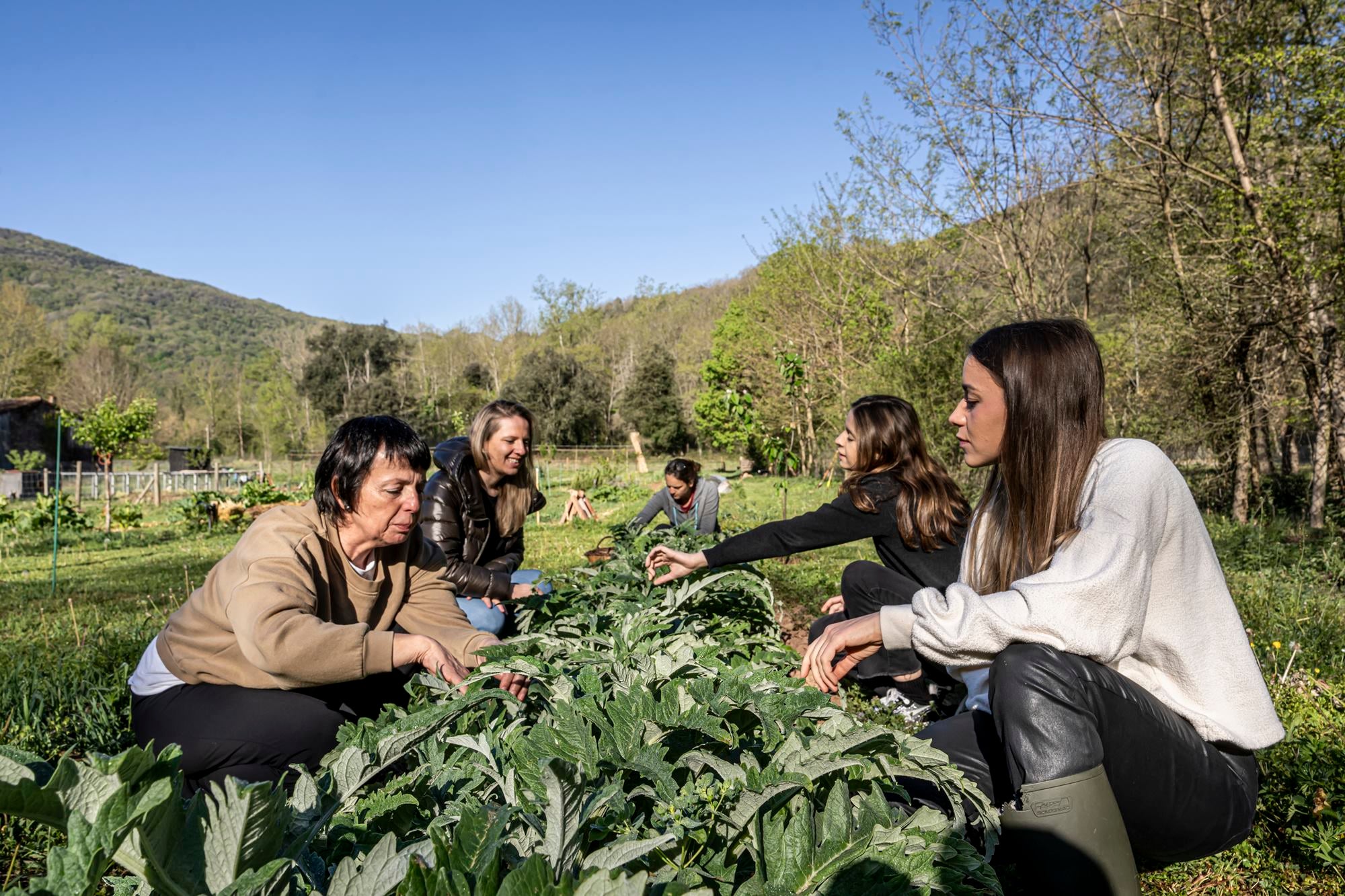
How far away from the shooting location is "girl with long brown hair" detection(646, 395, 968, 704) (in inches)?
137

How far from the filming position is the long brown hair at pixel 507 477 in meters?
4.21

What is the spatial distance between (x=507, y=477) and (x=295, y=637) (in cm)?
232

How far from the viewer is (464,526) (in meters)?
4.16

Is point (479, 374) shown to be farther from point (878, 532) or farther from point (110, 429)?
point (878, 532)

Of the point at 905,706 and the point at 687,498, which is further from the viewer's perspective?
the point at 687,498

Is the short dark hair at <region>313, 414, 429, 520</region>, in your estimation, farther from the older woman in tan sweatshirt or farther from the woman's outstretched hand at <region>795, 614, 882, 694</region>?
the woman's outstretched hand at <region>795, 614, 882, 694</region>

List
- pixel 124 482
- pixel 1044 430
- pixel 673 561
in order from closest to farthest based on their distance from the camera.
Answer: pixel 1044 430 < pixel 673 561 < pixel 124 482

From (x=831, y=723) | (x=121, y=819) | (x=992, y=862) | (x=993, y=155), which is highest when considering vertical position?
(x=993, y=155)

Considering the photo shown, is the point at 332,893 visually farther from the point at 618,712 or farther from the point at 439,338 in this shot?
the point at 439,338

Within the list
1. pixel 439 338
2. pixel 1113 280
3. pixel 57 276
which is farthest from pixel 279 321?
pixel 1113 280

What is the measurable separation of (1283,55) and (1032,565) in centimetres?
811

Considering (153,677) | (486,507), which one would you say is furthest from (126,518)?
(153,677)

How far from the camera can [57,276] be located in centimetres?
11488

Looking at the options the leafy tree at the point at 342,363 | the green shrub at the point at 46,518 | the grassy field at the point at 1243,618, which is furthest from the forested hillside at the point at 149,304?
the grassy field at the point at 1243,618
